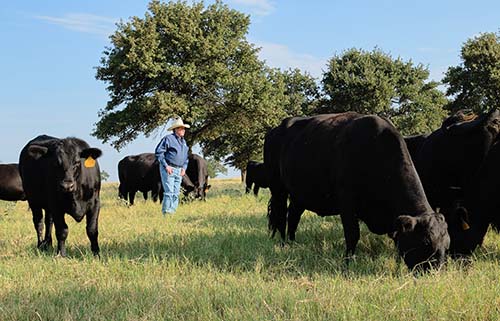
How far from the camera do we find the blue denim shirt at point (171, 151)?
12.8 metres

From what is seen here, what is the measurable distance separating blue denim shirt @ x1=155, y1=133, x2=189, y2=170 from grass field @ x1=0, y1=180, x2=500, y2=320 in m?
4.02

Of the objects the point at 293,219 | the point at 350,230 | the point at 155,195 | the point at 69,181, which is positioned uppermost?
the point at 69,181

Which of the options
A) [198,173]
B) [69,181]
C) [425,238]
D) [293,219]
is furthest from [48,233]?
[198,173]

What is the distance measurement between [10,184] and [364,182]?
12397 mm

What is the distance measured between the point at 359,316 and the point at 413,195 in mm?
2251

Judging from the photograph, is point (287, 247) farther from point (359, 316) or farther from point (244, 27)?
point (244, 27)

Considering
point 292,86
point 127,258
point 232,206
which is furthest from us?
point 292,86

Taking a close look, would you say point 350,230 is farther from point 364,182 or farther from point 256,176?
point 256,176

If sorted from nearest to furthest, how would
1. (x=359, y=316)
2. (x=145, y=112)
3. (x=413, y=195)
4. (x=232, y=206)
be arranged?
1. (x=359, y=316)
2. (x=413, y=195)
3. (x=232, y=206)
4. (x=145, y=112)

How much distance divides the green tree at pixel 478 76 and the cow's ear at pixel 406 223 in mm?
31906

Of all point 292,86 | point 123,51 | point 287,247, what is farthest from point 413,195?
point 292,86

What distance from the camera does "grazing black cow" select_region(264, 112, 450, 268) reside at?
17.4 feet

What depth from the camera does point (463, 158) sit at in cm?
696

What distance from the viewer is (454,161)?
705 centimetres
